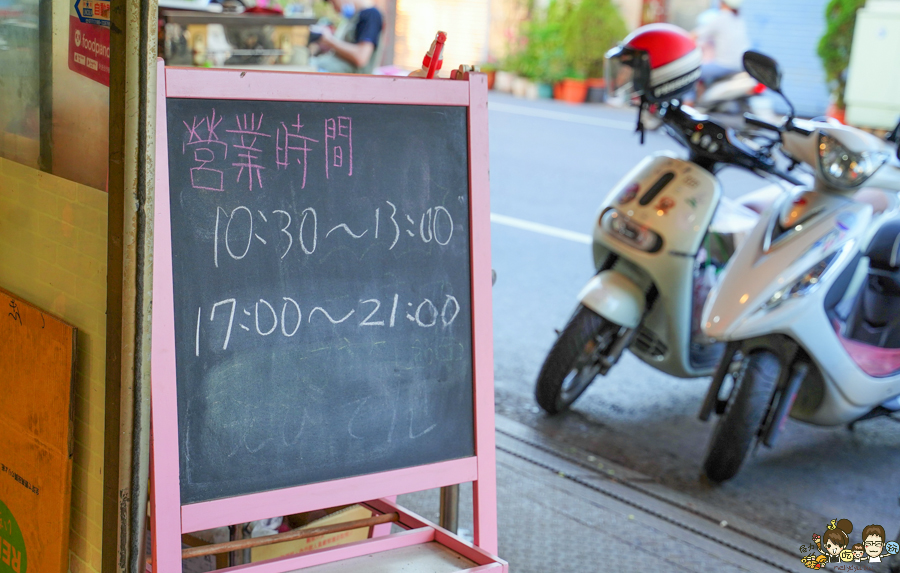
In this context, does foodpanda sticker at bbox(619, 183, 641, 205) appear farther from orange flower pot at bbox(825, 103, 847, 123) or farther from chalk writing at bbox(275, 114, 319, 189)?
orange flower pot at bbox(825, 103, 847, 123)

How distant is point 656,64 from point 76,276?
8.97 feet

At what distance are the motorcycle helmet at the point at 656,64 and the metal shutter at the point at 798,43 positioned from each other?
11397 millimetres

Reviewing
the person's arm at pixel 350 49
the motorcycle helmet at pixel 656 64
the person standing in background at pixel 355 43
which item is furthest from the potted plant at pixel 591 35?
the motorcycle helmet at pixel 656 64

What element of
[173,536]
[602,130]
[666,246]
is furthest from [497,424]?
[602,130]

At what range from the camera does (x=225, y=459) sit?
6.10 feet

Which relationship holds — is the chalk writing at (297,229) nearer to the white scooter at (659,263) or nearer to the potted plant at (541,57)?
the white scooter at (659,263)

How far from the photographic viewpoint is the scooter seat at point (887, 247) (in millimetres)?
3602

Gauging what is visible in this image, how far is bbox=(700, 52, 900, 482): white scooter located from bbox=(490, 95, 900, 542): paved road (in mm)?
226

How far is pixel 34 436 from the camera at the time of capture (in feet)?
6.07

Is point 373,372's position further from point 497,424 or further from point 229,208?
point 497,424

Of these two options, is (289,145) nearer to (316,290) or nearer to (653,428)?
(316,290)

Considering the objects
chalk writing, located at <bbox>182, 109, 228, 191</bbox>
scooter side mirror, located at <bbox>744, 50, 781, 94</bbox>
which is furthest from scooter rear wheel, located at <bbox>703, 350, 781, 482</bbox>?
chalk writing, located at <bbox>182, 109, 228, 191</bbox>

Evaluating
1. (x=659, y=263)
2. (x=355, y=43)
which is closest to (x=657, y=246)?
(x=659, y=263)

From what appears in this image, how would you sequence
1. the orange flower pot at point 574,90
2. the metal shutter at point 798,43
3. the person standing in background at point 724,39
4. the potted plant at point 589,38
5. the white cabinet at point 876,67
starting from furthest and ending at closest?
the potted plant at point 589,38 < the orange flower pot at point 574,90 < the metal shutter at point 798,43 < the white cabinet at point 876,67 < the person standing in background at point 724,39
